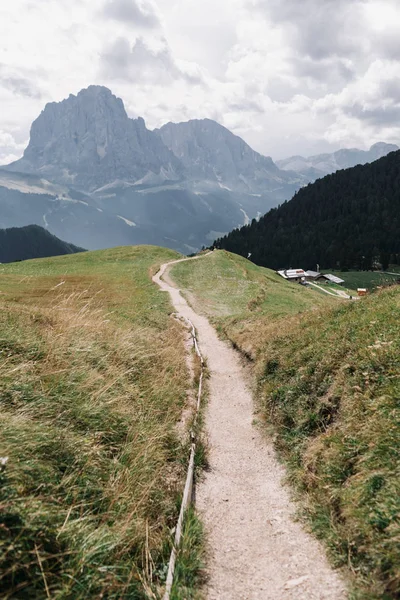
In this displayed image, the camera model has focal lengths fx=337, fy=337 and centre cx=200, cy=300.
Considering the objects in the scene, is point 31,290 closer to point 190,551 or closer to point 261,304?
point 261,304

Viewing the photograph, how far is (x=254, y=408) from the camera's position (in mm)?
13133

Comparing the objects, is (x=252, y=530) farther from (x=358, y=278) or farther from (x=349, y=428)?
(x=358, y=278)

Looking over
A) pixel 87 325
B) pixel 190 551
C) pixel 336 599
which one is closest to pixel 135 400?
pixel 87 325

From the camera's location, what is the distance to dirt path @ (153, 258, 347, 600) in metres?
5.20

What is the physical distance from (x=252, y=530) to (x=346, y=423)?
3.23 m

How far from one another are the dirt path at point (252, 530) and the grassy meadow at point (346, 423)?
411 mm

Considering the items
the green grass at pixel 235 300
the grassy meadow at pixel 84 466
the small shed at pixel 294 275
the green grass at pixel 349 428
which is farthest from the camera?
the small shed at pixel 294 275

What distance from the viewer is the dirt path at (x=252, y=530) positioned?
5195mm

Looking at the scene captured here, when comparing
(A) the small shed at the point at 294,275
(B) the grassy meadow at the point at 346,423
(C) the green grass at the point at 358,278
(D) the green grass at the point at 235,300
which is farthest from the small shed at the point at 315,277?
(B) the grassy meadow at the point at 346,423

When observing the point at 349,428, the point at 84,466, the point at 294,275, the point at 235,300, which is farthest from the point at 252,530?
the point at 294,275

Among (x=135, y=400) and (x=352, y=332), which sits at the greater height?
(x=352, y=332)

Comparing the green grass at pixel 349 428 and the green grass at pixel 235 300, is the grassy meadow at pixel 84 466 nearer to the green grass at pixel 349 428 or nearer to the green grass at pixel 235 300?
the green grass at pixel 349 428

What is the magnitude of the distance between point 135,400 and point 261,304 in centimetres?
3169

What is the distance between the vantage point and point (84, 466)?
19.4ft
